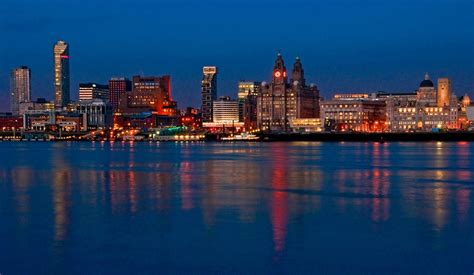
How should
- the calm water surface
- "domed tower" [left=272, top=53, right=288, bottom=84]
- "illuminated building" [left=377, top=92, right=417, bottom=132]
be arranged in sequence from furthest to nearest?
"domed tower" [left=272, top=53, right=288, bottom=84]
"illuminated building" [left=377, top=92, right=417, bottom=132]
the calm water surface

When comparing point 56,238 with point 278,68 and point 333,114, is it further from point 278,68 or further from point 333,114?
point 278,68

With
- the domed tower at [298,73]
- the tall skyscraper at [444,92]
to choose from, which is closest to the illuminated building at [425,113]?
the tall skyscraper at [444,92]

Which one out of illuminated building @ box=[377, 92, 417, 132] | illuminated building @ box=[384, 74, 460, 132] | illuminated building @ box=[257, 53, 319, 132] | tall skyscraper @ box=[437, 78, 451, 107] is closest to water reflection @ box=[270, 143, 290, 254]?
illuminated building @ box=[384, 74, 460, 132]

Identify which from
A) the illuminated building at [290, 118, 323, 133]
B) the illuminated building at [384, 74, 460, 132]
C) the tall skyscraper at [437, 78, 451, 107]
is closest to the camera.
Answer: the illuminated building at [384, 74, 460, 132]

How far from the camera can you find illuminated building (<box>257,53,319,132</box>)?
7239 inches

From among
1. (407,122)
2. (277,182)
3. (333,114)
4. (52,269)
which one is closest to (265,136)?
(333,114)

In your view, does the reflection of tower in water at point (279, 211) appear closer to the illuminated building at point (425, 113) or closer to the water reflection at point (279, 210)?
the water reflection at point (279, 210)

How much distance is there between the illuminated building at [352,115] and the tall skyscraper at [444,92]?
51.6 ft

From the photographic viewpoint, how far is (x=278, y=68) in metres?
191

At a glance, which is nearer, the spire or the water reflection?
the water reflection

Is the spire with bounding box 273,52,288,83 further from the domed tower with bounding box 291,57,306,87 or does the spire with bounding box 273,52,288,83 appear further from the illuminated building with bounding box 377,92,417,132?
the illuminated building with bounding box 377,92,417,132

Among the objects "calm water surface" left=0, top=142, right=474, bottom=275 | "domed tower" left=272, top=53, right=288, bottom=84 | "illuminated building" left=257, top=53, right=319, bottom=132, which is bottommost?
"calm water surface" left=0, top=142, right=474, bottom=275

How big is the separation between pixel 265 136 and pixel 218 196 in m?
131

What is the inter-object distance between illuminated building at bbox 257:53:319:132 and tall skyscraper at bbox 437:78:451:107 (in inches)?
1469
